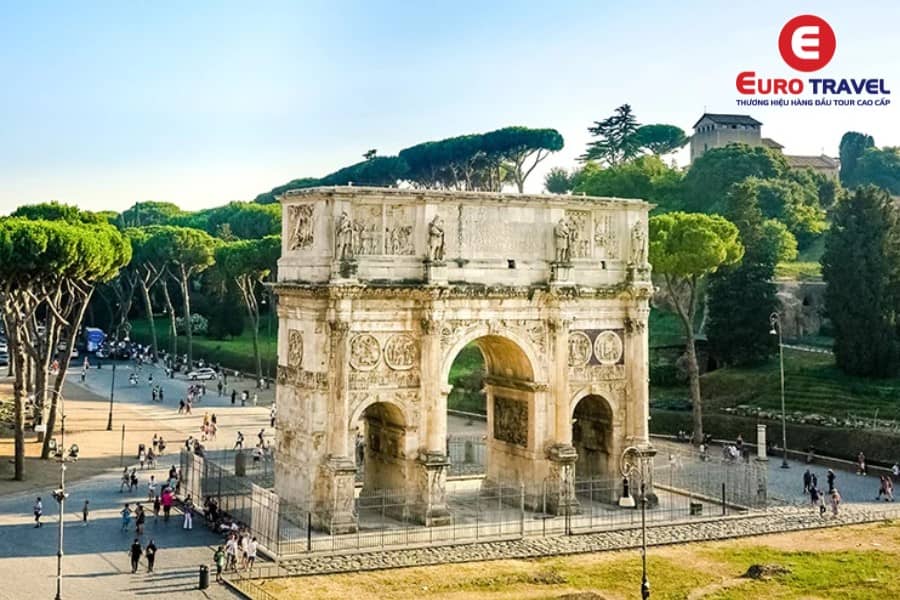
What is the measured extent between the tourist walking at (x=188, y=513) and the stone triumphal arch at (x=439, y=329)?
3.36 meters

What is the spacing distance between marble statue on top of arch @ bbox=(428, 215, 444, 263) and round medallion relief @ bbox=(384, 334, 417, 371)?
3.07 meters

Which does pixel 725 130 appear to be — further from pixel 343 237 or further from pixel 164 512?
pixel 164 512

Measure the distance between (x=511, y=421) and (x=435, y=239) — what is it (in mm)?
8718

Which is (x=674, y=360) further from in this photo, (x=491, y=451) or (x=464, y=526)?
(x=464, y=526)

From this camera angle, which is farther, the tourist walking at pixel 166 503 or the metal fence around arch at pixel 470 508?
the tourist walking at pixel 166 503

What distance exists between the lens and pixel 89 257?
156ft

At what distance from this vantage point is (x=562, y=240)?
38.2 meters

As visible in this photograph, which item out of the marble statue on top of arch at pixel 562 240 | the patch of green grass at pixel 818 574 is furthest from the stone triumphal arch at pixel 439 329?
the patch of green grass at pixel 818 574

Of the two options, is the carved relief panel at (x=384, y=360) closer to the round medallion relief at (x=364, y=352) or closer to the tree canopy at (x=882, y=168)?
the round medallion relief at (x=364, y=352)

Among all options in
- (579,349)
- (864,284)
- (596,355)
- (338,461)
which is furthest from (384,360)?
(864,284)

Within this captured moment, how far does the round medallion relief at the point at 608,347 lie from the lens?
39812mm

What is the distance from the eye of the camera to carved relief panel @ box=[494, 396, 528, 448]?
3922cm

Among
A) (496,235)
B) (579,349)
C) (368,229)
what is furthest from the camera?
(579,349)

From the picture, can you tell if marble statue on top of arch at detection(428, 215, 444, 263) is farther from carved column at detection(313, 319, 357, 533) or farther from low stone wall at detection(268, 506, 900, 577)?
low stone wall at detection(268, 506, 900, 577)
